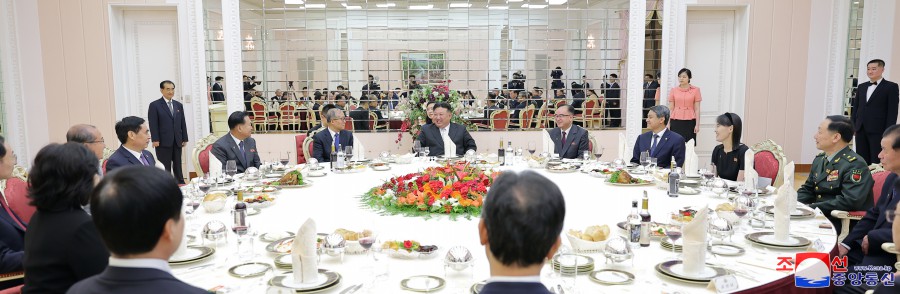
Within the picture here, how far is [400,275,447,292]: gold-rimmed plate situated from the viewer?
80.4 inches

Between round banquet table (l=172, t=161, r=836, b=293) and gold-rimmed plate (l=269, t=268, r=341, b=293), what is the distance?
3 cm

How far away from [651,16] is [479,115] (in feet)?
8.20

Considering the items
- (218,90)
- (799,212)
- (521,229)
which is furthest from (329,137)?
(521,229)

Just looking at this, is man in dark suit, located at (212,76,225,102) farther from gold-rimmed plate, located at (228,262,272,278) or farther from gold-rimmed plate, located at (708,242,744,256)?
gold-rimmed plate, located at (708,242,744,256)

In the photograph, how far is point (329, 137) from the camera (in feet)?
19.2

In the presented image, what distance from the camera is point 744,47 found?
7.73 metres

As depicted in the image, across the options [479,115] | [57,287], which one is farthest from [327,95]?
[57,287]

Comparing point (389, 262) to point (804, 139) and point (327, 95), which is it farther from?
point (804, 139)

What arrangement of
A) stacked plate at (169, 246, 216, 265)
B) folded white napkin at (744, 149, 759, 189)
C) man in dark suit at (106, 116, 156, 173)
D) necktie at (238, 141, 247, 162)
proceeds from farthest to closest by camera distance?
1. necktie at (238, 141, 247, 162)
2. man in dark suit at (106, 116, 156, 173)
3. folded white napkin at (744, 149, 759, 189)
4. stacked plate at (169, 246, 216, 265)

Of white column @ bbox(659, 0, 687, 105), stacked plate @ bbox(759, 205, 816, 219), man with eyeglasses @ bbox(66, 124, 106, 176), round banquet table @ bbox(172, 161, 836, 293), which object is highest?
white column @ bbox(659, 0, 687, 105)

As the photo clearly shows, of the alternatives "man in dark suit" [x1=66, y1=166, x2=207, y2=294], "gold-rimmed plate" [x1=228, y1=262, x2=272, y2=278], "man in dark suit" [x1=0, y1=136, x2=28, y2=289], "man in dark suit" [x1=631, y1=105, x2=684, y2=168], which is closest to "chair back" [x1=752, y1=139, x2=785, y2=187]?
"man in dark suit" [x1=631, y1=105, x2=684, y2=168]

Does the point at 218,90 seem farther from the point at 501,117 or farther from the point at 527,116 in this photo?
the point at 527,116

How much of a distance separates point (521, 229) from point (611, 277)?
1021 mm

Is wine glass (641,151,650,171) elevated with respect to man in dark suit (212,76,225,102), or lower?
lower
